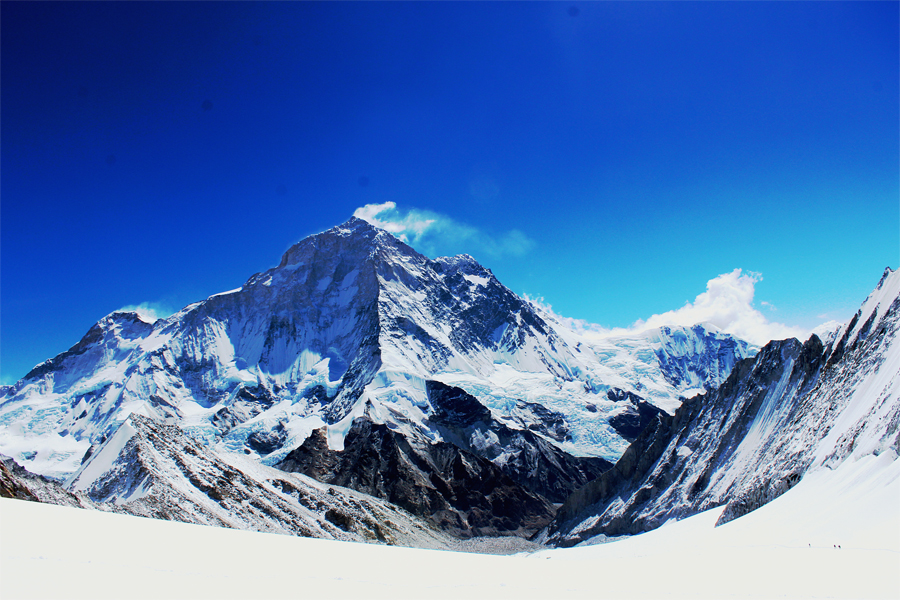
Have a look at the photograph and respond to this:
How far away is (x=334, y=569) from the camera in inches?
735

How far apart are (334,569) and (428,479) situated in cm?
14980

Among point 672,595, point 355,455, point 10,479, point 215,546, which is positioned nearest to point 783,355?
point 672,595

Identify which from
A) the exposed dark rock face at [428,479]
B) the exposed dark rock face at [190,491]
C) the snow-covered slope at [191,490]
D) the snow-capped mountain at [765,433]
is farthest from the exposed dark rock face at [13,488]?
the exposed dark rock face at [428,479]

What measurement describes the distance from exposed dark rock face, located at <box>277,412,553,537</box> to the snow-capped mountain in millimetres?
47366

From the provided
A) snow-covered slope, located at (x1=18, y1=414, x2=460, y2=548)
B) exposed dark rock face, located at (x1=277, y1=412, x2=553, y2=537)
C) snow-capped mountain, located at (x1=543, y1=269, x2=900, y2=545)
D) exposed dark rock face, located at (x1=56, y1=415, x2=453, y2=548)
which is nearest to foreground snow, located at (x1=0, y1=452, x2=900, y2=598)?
snow-capped mountain, located at (x1=543, y1=269, x2=900, y2=545)

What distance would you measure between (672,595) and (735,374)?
76.6 m

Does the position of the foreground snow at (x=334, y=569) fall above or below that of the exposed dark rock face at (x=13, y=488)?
below

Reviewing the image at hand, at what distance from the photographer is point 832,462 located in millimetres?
42719

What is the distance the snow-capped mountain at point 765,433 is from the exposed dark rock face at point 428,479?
47366 millimetres

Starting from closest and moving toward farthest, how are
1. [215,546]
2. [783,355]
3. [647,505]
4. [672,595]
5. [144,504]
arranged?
1. [672,595]
2. [215,546]
3. [144,504]
4. [783,355]
5. [647,505]

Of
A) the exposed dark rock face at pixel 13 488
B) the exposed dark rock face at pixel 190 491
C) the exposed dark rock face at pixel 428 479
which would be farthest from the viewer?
the exposed dark rock face at pixel 428 479

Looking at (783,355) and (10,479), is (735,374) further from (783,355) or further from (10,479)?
(10,479)

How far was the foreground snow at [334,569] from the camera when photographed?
583 inches

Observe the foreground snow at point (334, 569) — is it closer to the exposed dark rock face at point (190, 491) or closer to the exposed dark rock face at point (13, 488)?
the exposed dark rock face at point (13, 488)
